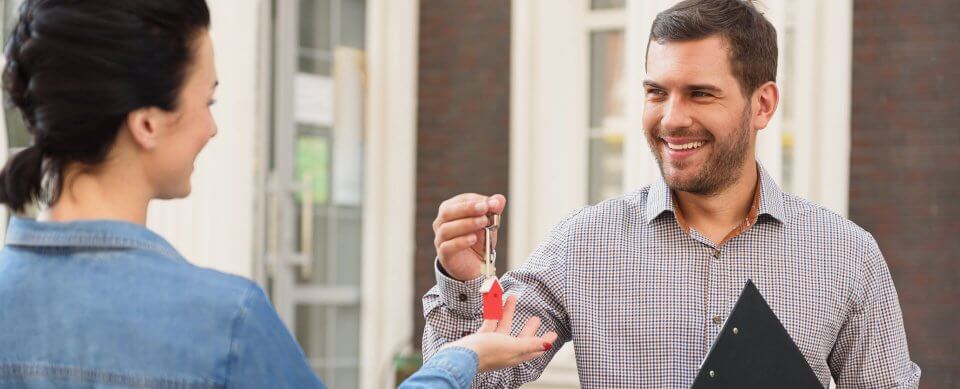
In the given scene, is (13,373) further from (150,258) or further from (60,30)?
(60,30)

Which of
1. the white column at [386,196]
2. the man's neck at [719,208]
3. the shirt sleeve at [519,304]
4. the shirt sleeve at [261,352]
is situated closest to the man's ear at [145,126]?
the shirt sleeve at [261,352]

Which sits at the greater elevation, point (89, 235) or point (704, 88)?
point (704, 88)

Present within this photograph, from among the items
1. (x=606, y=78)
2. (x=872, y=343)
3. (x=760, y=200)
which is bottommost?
(x=872, y=343)

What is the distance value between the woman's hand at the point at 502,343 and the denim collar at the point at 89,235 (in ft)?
1.47

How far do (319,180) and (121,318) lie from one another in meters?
5.18

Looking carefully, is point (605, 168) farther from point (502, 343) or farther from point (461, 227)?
point (502, 343)

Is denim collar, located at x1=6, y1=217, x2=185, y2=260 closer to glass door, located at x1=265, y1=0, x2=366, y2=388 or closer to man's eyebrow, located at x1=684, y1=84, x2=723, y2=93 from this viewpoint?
man's eyebrow, located at x1=684, y1=84, x2=723, y2=93

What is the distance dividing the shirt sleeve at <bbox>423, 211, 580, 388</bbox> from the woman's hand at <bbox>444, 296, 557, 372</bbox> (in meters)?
0.20

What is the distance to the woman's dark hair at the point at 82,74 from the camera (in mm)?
1254

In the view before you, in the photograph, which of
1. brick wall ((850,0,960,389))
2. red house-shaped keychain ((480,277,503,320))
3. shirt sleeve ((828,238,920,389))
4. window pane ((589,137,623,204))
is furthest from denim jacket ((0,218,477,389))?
window pane ((589,137,623,204))

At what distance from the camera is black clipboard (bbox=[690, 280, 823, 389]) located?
1.85 meters

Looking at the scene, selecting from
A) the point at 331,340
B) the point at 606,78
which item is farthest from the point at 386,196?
the point at 606,78

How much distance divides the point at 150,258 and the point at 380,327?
5.39 metres

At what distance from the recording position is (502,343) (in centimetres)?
164
